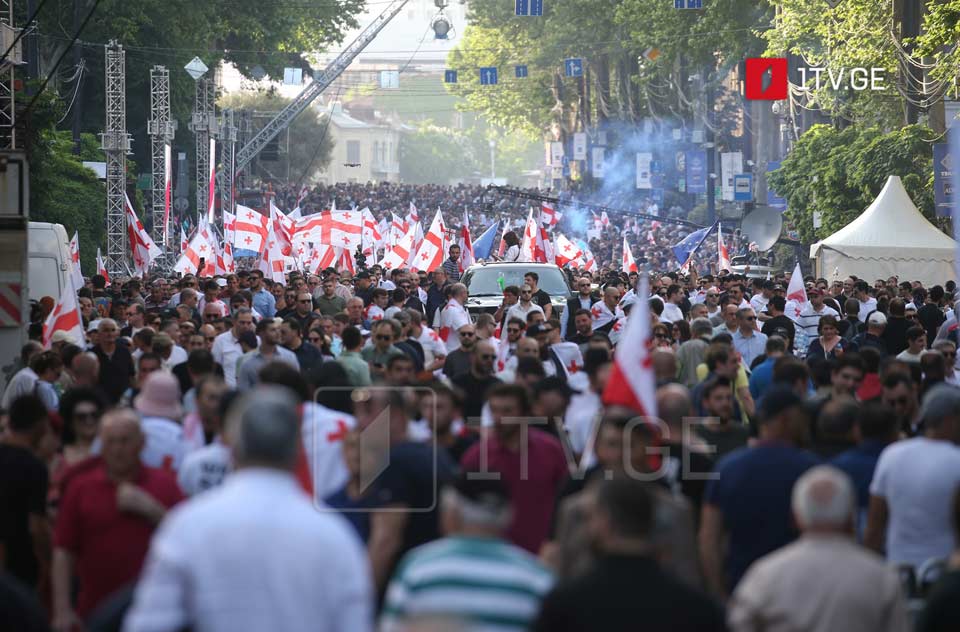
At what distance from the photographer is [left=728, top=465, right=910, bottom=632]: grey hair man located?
527 centimetres

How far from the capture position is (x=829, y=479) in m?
5.43

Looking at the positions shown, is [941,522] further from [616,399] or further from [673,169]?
[673,169]

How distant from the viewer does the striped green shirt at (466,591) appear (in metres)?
4.65

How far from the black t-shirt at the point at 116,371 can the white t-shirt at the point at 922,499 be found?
6.88 m

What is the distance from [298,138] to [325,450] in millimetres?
96118

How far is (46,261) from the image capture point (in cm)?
1967

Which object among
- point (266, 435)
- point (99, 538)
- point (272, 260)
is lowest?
point (99, 538)

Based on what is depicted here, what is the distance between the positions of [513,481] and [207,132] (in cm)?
4318

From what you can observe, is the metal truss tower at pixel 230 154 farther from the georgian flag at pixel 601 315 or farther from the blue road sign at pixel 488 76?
the georgian flag at pixel 601 315

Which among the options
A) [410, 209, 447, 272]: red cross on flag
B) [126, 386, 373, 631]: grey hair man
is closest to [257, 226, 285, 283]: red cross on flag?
[410, 209, 447, 272]: red cross on flag

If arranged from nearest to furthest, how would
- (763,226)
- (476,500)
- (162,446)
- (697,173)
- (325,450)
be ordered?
(476,500) < (325,450) < (162,446) < (763,226) < (697,173)

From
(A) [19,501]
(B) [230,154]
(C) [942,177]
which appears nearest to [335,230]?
(C) [942,177]

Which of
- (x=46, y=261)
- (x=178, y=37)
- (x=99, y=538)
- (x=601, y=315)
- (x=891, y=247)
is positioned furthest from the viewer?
(x=178, y=37)

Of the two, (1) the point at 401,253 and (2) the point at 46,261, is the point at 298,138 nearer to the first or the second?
(1) the point at 401,253
